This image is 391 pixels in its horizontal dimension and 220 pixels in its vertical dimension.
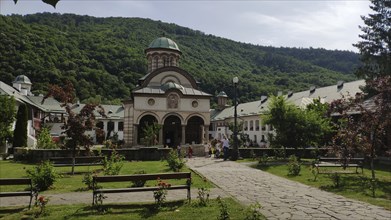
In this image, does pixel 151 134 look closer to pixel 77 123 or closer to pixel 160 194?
pixel 77 123

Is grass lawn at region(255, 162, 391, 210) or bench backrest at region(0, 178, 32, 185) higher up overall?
bench backrest at region(0, 178, 32, 185)

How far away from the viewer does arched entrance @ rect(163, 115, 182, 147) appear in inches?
1441

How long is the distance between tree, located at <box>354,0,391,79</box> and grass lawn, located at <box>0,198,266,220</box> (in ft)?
89.2

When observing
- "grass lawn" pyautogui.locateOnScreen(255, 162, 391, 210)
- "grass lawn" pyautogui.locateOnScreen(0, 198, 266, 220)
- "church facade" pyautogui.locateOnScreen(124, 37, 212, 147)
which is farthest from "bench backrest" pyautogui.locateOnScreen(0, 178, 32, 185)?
"church facade" pyautogui.locateOnScreen(124, 37, 212, 147)

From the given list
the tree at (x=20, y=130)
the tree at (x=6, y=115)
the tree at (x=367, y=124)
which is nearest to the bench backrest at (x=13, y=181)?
the tree at (x=367, y=124)

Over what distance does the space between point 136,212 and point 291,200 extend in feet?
14.2

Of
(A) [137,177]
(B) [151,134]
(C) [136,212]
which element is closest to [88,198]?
(A) [137,177]

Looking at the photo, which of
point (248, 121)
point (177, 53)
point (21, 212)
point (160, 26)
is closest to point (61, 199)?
point (21, 212)

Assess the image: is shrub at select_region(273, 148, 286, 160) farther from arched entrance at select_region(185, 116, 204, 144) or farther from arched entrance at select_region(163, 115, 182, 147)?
arched entrance at select_region(163, 115, 182, 147)

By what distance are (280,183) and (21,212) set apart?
340 inches

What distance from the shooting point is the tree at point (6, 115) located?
87.7ft

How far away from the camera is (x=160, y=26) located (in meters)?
125

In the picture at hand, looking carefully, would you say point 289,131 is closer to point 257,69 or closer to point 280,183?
point 280,183

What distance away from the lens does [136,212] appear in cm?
784
